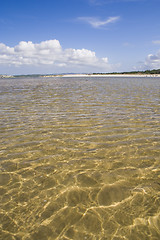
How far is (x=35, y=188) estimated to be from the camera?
4711 mm

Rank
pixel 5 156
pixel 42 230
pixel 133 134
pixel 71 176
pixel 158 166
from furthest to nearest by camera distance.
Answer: pixel 133 134
pixel 5 156
pixel 158 166
pixel 71 176
pixel 42 230

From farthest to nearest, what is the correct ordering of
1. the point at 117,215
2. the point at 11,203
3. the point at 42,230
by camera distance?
the point at 11,203, the point at 117,215, the point at 42,230

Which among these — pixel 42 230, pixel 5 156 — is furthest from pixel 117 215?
pixel 5 156

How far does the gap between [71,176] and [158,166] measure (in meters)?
2.98

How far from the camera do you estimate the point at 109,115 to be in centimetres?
1156

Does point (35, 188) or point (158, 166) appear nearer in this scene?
point (35, 188)

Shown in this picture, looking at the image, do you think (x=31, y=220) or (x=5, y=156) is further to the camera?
(x=5, y=156)

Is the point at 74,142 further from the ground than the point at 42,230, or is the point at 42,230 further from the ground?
the point at 74,142

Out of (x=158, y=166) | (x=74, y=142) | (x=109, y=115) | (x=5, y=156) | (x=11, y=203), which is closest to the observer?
(x=11, y=203)

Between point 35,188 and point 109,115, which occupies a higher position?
point 109,115

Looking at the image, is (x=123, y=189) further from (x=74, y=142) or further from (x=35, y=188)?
(x=74, y=142)

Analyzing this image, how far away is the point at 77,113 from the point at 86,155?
20.3 ft

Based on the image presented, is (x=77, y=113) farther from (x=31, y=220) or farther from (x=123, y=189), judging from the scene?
(x=31, y=220)

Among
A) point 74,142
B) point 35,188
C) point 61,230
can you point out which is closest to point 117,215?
point 61,230
